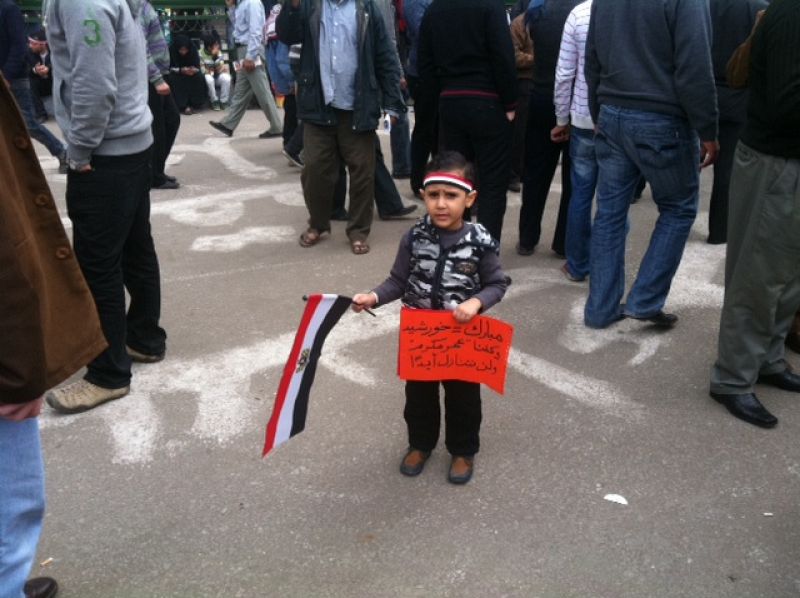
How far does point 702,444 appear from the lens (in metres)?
3.38

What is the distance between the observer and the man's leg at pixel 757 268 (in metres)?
3.33

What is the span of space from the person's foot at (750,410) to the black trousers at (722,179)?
2.37 meters

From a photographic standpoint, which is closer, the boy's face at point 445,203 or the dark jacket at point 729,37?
the boy's face at point 445,203

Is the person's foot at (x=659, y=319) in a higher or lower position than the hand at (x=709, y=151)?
lower

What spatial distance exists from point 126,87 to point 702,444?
2.91m

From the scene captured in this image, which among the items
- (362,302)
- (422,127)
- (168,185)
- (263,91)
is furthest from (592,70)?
(263,91)

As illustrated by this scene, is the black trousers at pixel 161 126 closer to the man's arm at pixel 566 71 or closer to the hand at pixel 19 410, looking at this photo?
the man's arm at pixel 566 71

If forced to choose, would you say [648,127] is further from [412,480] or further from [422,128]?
[422,128]

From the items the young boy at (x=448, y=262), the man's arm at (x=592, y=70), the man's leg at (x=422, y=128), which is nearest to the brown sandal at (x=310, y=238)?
the man's leg at (x=422, y=128)

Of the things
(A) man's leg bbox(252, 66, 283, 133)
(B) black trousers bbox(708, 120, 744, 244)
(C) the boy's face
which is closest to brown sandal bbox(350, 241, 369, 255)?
(B) black trousers bbox(708, 120, 744, 244)

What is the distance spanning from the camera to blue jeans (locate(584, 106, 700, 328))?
4.07 m

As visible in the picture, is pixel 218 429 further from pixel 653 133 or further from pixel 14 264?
pixel 653 133

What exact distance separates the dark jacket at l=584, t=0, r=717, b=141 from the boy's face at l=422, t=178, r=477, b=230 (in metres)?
1.69

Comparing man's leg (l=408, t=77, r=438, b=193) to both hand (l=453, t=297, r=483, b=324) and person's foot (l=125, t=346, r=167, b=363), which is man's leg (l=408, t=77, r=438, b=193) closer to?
person's foot (l=125, t=346, r=167, b=363)
